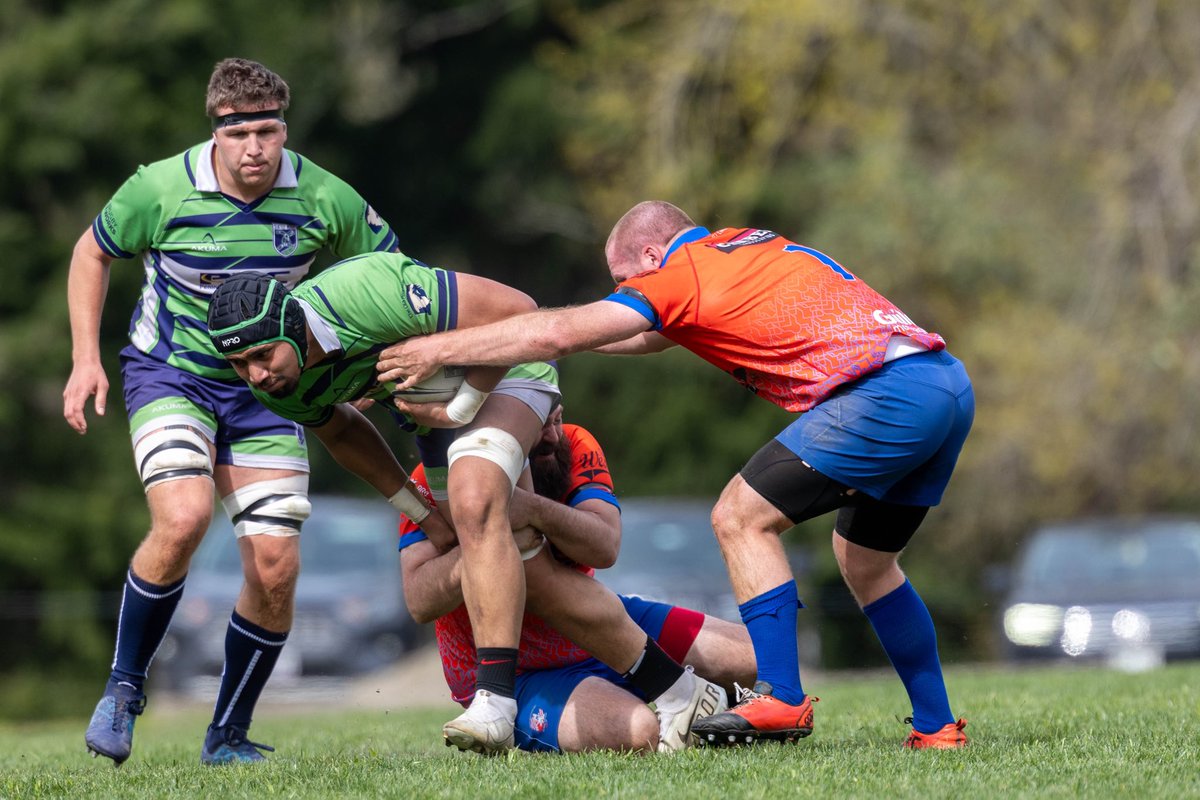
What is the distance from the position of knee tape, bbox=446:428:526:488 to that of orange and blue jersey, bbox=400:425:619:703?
0.57 metres

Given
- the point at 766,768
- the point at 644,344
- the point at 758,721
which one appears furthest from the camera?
the point at 644,344

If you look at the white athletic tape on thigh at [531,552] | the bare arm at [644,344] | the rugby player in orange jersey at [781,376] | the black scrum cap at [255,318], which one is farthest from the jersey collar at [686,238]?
the black scrum cap at [255,318]

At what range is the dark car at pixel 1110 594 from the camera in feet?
48.1

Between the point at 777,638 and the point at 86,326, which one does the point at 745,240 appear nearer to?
the point at 777,638

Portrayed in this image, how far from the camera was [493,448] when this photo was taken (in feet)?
18.2

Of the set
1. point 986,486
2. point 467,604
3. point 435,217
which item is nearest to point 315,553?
point 986,486

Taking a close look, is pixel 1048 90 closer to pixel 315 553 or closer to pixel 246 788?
pixel 315 553

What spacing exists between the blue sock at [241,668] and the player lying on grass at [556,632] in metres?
0.69

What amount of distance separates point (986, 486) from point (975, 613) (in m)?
1.80

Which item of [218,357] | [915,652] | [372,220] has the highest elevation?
[372,220]

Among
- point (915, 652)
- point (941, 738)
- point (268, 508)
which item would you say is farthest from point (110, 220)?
point (941, 738)

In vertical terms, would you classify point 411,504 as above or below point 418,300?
below

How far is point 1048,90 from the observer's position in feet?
61.1

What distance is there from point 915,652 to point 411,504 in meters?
1.87
